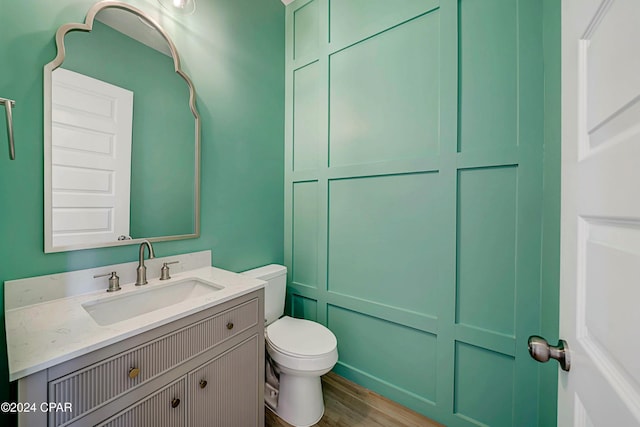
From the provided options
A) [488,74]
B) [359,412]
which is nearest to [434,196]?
[488,74]

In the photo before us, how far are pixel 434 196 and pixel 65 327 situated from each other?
1.68 m

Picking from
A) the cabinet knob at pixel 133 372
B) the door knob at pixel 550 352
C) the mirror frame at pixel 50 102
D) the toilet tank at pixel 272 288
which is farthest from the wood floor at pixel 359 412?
the mirror frame at pixel 50 102

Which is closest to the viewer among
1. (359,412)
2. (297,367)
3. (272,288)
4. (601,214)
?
(601,214)

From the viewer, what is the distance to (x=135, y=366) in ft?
2.64

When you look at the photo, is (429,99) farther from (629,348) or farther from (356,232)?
(629,348)

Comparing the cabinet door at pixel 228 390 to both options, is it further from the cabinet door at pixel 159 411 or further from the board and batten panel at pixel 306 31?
the board and batten panel at pixel 306 31

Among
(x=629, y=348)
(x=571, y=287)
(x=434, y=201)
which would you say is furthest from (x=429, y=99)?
(x=629, y=348)

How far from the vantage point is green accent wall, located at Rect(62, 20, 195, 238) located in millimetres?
1108

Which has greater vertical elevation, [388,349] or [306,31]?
[306,31]

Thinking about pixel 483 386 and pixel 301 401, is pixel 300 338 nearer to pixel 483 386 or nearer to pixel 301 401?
pixel 301 401

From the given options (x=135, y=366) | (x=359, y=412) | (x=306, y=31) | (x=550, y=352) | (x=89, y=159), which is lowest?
(x=359, y=412)

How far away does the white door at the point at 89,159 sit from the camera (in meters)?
1.01

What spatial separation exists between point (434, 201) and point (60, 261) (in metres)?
1.81

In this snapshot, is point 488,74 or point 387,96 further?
point 387,96
